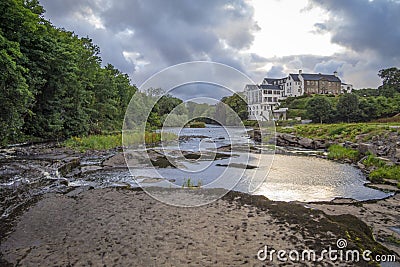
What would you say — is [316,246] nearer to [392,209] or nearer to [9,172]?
[392,209]

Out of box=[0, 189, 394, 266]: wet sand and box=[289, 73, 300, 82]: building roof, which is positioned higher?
box=[289, 73, 300, 82]: building roof

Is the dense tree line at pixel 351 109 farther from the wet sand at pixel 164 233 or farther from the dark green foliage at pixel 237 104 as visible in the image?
the wet sand at pixel 164 233

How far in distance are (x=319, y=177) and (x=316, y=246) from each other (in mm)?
9239

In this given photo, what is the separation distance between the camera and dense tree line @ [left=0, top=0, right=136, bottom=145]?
59.6 feet

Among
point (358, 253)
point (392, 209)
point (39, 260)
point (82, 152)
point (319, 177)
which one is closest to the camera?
point (39, 260)

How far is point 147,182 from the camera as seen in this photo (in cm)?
1242

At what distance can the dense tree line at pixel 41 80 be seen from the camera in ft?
59.6

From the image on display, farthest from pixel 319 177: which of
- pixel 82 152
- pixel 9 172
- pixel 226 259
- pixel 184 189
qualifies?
pixel 82 152

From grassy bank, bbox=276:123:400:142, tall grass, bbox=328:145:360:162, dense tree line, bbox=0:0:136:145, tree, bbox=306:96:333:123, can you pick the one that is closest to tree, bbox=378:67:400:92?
tree, bbox=306:96:333:123

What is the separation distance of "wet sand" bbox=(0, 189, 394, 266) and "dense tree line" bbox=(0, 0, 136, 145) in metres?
12.6

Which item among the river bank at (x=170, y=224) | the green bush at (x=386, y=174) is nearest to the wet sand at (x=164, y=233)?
the river bank at (x=170, y=224)

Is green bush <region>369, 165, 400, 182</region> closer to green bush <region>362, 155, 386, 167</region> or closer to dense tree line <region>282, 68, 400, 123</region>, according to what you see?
green bush <region>362, 155, 386, 167</region>

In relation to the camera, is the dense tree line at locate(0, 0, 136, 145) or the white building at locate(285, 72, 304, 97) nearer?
the dense tree line at locate(0, 0, 136, 145)

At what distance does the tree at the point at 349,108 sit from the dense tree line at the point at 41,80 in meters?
38.9
